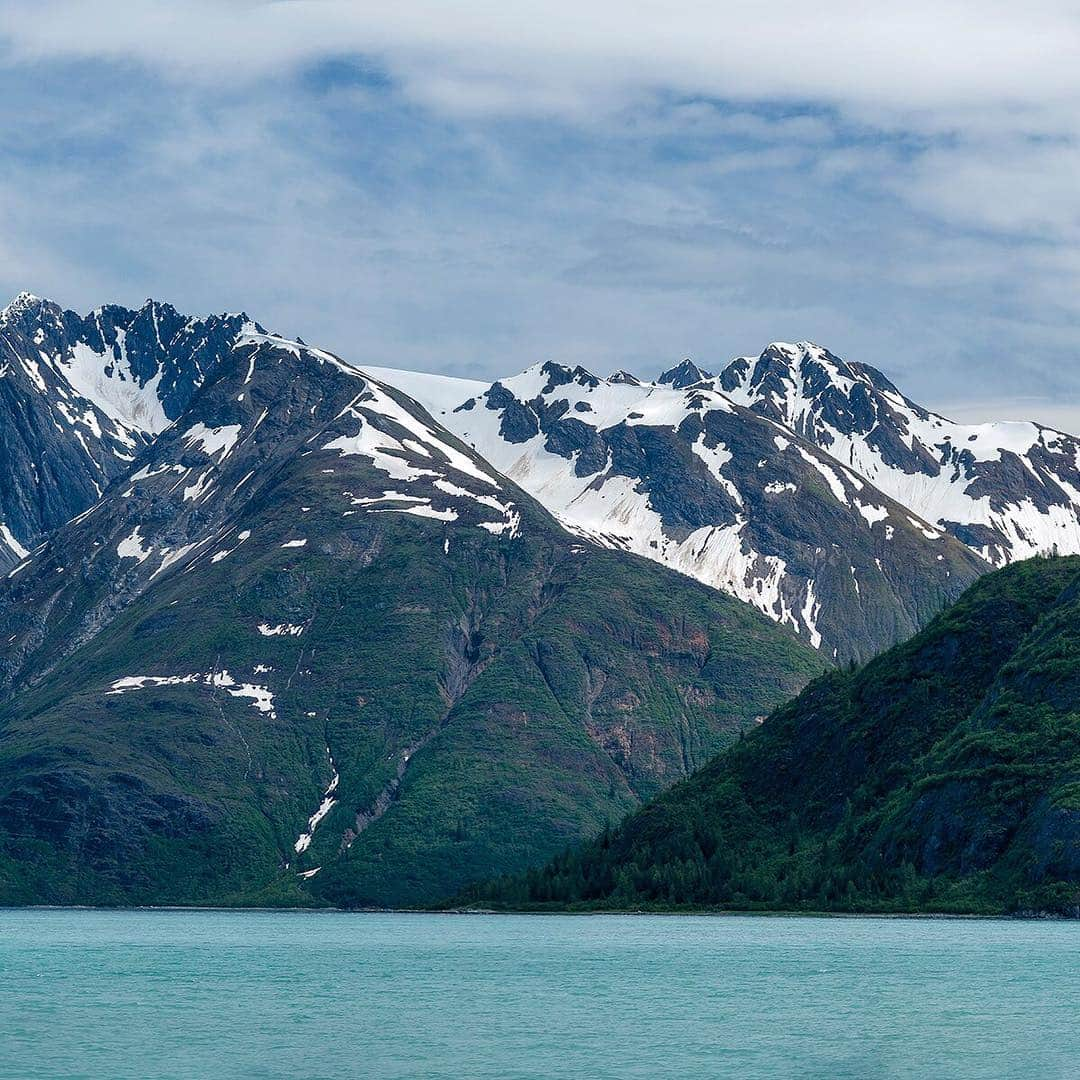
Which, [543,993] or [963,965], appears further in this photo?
[963,965]

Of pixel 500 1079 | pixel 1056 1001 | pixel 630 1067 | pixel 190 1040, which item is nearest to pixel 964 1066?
pixel 630 1067

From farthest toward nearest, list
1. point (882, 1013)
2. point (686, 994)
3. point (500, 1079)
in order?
1. point (686, 994)
2. point (882, 1013)
3. point (500, 1079)

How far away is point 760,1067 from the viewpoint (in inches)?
4702

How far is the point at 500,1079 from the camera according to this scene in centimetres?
11462

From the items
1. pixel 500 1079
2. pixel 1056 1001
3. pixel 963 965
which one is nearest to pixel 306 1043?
pixel 500 1079

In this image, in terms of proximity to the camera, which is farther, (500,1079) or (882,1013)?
(882,1013)

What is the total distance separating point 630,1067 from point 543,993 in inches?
2011

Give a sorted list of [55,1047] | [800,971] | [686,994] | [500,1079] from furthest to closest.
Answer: [800,971] → [686,994] → [55,1047] → [500,1079]

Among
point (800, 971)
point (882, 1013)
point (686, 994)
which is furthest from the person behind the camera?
point (800, 971)

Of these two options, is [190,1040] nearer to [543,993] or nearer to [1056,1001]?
[543,993]

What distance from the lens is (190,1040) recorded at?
Answer: 135 m

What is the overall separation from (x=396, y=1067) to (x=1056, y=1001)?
61892mm

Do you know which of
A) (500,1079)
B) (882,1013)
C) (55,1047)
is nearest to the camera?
(500,1079)

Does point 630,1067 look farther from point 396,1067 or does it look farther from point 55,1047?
point 55,1047
